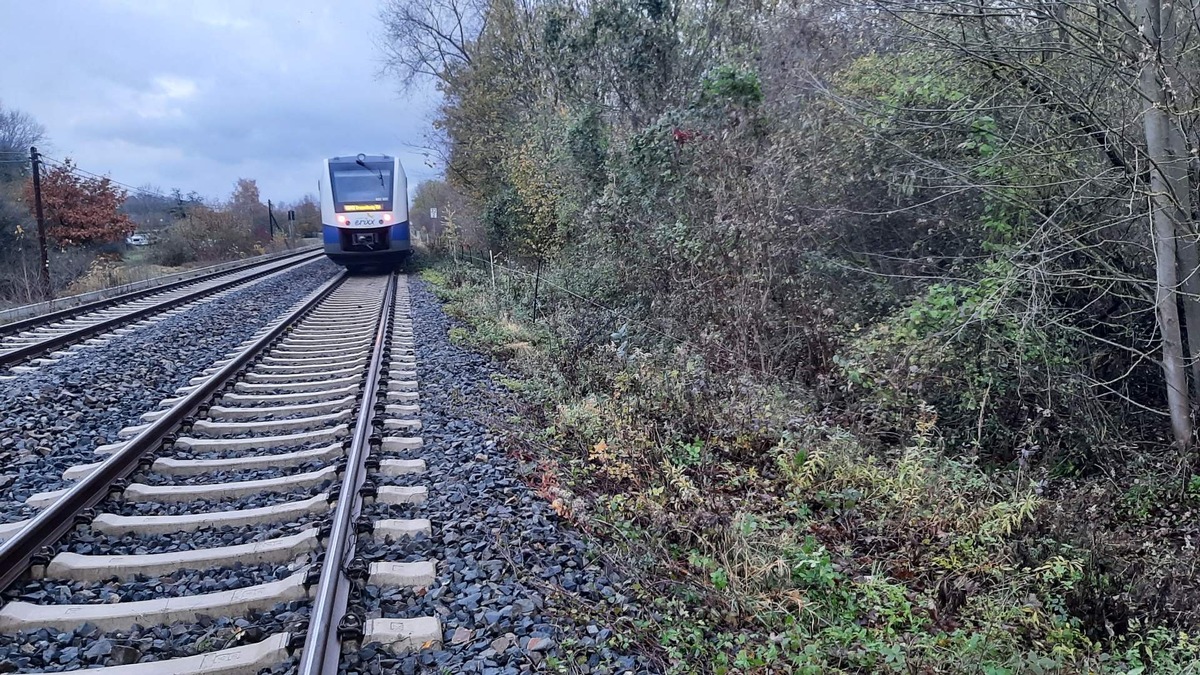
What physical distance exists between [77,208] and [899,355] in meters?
33.3

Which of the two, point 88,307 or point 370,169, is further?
point 370,169

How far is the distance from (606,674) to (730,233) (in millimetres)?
6412

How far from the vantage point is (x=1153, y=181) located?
6.01 meters

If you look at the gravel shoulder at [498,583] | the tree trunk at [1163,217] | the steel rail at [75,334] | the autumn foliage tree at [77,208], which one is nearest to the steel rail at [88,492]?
the gravel shoulder at [498,583]

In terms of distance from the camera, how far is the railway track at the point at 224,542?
3021 millimetres

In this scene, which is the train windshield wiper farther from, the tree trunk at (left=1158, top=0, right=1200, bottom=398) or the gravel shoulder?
the tree trunk at (left=1158, top=0, right=1200, bottom=398)

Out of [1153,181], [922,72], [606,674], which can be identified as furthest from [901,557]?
[922,72]

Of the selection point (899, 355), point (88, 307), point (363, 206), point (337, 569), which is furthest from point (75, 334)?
point (899, 355)

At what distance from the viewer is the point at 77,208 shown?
2919 cm

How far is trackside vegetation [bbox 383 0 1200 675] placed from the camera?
144 inches

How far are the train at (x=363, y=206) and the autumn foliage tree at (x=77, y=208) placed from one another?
1598 centimetres

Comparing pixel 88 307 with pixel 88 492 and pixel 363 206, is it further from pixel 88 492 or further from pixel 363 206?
pixel 88 492

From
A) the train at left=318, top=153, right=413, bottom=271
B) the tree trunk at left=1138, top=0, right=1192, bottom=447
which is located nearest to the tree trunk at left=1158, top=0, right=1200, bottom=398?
the tree trunk at left=1138, top=0, right=1192, bottom=447

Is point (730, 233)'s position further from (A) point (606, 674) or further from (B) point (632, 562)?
(A) point (606, 674)
